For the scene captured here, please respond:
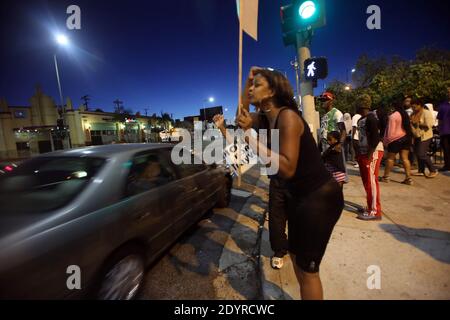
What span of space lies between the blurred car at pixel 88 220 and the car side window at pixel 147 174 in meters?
0.01

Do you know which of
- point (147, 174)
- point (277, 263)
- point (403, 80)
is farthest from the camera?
point (403, 80)

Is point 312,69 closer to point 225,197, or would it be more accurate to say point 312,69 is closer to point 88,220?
point 225,197

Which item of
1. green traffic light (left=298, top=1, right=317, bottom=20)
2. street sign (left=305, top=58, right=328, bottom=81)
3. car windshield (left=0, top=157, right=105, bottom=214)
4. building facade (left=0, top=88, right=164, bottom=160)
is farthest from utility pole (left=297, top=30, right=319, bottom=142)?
building facade (left=0, top=88, right=164, bottom=160)

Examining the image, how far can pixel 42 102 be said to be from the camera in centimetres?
3462

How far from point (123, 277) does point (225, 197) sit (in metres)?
2.97

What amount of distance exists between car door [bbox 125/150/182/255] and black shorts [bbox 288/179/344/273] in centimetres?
150

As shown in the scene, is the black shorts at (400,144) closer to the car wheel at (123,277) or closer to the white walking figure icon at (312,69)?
the white walking figure icon at (312,69)

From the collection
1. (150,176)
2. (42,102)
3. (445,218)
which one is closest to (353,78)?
(445,218)

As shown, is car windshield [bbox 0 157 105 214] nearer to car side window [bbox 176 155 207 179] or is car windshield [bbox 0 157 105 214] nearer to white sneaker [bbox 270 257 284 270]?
car side window [bbox 176 155 207 179]

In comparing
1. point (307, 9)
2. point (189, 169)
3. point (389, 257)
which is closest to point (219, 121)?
point (189, 169)

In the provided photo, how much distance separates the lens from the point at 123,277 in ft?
6.86

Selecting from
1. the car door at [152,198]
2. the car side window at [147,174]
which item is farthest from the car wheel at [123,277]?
the car side window at [147,174]

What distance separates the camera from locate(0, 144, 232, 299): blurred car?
1434 mm
